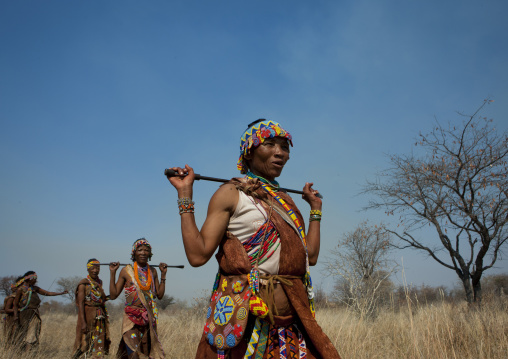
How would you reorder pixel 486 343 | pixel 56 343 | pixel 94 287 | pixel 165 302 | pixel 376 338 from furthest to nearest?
1. pixel 165 302
2. pixel 56 343
3. pixel 94 287
4. pixel 376 338
5. pixel 486 343

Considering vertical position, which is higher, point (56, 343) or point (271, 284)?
point (271, 284)

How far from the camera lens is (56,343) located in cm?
1221

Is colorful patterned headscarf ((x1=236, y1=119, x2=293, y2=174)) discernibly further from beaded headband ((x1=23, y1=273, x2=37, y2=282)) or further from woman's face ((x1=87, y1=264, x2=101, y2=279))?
beaded headband ((x1=23, y1=273, x2=37, y2=282))

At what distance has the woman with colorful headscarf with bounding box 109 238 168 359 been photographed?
24.0 feet

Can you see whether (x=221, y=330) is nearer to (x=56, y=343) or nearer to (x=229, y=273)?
A: (x=229, y=273)

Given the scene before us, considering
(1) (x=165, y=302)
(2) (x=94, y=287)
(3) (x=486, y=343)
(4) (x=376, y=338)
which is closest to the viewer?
(3) (x=486, y=343)

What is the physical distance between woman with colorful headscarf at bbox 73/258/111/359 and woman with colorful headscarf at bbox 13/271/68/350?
1.53 meters

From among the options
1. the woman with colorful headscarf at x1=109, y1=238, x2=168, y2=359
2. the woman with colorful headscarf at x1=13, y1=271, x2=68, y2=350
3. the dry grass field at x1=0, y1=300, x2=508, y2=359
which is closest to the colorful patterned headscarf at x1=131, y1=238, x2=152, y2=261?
the woman with colorful headscarf at x1=109, y1=238, x2=168, y2=359

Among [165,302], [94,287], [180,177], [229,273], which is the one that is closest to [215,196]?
[180,177]

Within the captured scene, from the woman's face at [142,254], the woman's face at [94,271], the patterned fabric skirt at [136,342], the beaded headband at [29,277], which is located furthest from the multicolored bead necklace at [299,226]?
the beaded headband at [29,277]

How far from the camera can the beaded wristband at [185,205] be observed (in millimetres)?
2401

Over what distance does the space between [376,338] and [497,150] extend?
28.4 feet

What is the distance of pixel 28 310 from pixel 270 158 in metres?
10.2

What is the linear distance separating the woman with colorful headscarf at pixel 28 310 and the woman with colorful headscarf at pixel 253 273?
9.17 m
